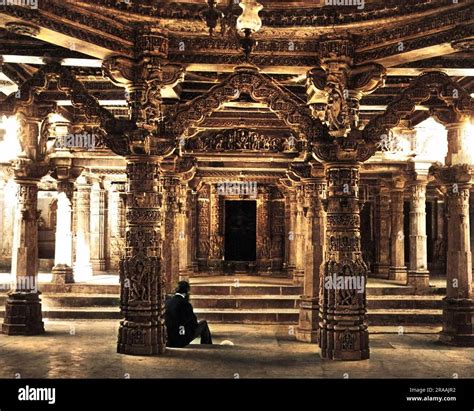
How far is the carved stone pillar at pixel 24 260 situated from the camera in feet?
35.3

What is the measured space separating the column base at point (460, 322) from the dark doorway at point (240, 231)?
12141 millimetres

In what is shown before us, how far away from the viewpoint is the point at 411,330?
12273 millimetres

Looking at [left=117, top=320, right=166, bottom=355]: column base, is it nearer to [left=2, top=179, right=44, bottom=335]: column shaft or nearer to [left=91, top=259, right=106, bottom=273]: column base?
[left=2, top=179, right=44, bottom=335]: column shaft

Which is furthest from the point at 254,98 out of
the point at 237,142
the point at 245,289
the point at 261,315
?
the point at 245,289

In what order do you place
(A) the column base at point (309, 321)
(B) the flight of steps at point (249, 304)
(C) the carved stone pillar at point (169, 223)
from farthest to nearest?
(B) the flight of steps at point (249, 304) → (C) the carved stone pillar at point (169, 223) → (A) the column base at point (309, 321)

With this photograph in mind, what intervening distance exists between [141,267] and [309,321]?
3.51 meters

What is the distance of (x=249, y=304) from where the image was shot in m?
14.2

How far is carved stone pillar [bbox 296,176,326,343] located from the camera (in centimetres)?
1068

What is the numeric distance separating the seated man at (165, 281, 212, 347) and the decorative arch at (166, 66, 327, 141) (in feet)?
8.31

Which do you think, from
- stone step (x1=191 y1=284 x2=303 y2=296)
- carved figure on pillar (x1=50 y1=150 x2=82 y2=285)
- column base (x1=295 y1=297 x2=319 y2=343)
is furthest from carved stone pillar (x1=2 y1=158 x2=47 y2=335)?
stone step (x1=191 y1=284 x2=303 y2=296)

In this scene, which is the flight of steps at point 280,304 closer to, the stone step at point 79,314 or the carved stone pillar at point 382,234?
the stone step at point 79,314

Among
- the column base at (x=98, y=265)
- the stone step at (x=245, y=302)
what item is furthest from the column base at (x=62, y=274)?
the column base at (x=98, y=265)

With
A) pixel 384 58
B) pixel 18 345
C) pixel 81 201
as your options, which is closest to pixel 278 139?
pixel 384 58

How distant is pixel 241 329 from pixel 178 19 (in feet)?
21.3
